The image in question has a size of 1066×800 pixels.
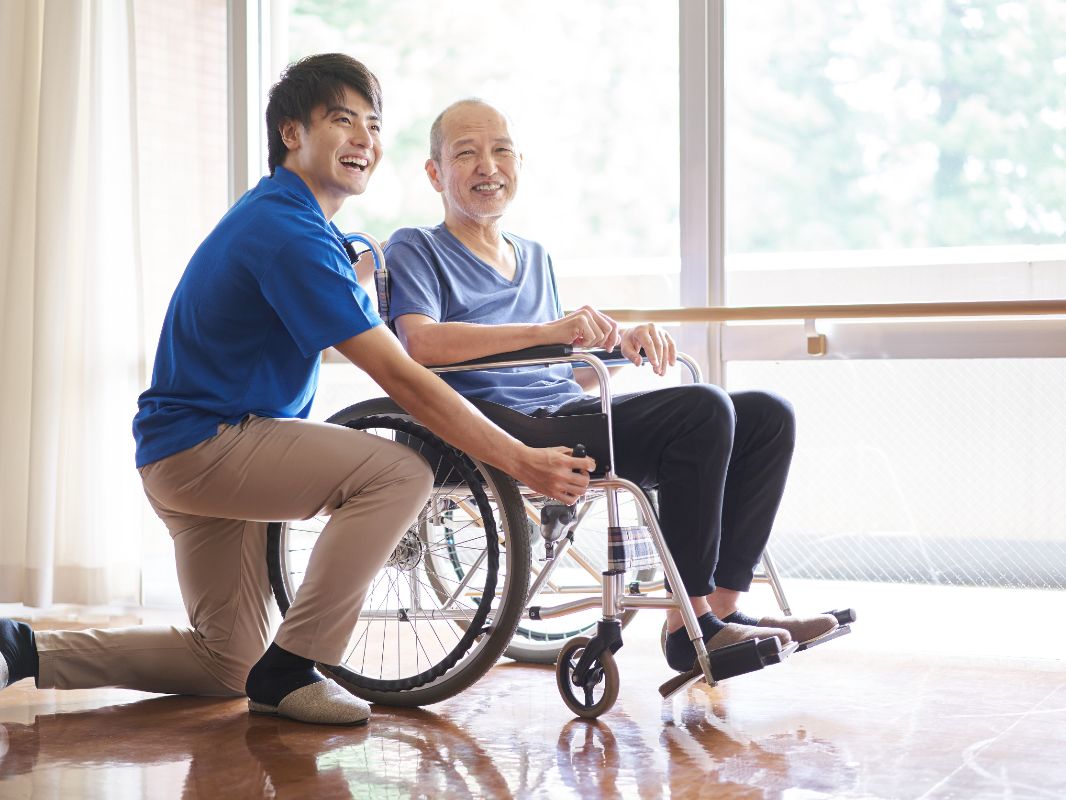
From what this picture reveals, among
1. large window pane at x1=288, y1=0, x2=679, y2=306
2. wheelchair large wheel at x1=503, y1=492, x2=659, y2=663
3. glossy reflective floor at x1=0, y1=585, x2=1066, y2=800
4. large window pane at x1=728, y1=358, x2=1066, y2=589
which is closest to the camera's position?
glossy reflective floor at x1=0, y1=585, x2=1066, y2=800

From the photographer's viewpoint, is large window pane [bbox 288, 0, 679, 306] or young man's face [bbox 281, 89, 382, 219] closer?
young man's face [bbox 281, 89, 382, 219]

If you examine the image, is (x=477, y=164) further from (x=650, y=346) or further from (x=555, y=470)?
(x=555, y=470)

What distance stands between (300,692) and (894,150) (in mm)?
1800

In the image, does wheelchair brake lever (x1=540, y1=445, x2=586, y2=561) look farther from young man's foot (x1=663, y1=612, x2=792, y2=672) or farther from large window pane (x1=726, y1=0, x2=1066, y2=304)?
large window pane (x1=726, y1=0, x2=1066, y2=304)

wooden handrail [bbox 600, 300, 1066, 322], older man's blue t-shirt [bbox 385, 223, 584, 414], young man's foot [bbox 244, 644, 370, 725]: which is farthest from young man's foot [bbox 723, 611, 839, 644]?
wooden handrail [bbox 600, 300, 1066, 322]

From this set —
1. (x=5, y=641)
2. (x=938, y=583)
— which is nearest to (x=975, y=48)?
(x=938, y=583)

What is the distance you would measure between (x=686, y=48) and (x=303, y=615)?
1.70m

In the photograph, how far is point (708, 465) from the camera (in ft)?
6.59

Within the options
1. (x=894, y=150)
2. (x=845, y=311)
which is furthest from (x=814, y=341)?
(x=894, y=150)

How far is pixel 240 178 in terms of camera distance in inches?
135

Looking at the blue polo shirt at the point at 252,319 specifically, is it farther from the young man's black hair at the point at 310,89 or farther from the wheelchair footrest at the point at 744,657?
the wheelchair footrest at the point at 744,657

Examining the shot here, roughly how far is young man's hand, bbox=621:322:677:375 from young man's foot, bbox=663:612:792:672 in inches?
16.9

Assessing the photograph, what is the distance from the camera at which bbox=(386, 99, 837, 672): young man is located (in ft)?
6.61

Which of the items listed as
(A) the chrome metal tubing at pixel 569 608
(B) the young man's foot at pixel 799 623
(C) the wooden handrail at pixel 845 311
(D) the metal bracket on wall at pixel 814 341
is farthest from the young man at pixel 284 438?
(D) the metal bracket on wall at pixel 814 341
